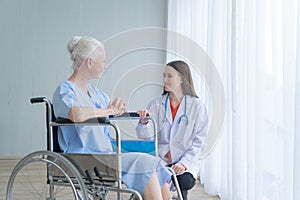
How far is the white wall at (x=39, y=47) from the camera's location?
5.20 metres

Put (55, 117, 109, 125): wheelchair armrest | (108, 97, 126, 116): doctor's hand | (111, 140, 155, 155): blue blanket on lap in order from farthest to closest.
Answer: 1. (111, 140, 155, 155): blue blanket on lap
2. (108, 97, 126, 116): doctor's hand
3. (55, 117, 109, 125): wheelchair armrest

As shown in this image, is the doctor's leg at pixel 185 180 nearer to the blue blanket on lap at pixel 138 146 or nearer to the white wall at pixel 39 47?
the blue blanket on lap at pixel 138 146

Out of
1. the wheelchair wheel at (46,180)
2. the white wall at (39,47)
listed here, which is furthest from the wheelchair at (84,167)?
the white wall at (39,47)

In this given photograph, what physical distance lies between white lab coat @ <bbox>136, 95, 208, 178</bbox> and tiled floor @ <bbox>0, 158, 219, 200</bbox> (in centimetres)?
106

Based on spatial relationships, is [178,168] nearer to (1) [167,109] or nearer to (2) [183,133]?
(2) [183,133]

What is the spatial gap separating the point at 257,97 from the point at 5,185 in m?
2.31

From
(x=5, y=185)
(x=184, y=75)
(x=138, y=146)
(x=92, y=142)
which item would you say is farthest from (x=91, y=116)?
(x=5, y=185)

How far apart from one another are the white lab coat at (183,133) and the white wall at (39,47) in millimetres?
2650

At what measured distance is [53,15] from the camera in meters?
5.24

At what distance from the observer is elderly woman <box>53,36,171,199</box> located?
2098mm

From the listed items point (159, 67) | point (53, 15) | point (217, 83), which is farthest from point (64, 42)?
point (217, 83)

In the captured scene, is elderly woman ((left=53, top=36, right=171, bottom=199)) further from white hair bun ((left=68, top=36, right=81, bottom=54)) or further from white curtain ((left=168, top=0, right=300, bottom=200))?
white curtain ((left=168, top=0, right=300, bottom=200))

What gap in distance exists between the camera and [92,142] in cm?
225

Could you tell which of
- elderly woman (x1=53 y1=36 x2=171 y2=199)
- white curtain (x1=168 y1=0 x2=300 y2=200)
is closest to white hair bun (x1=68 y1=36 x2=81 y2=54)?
elderly woman (x1=53 y1=36 x2=171 y2=199)
